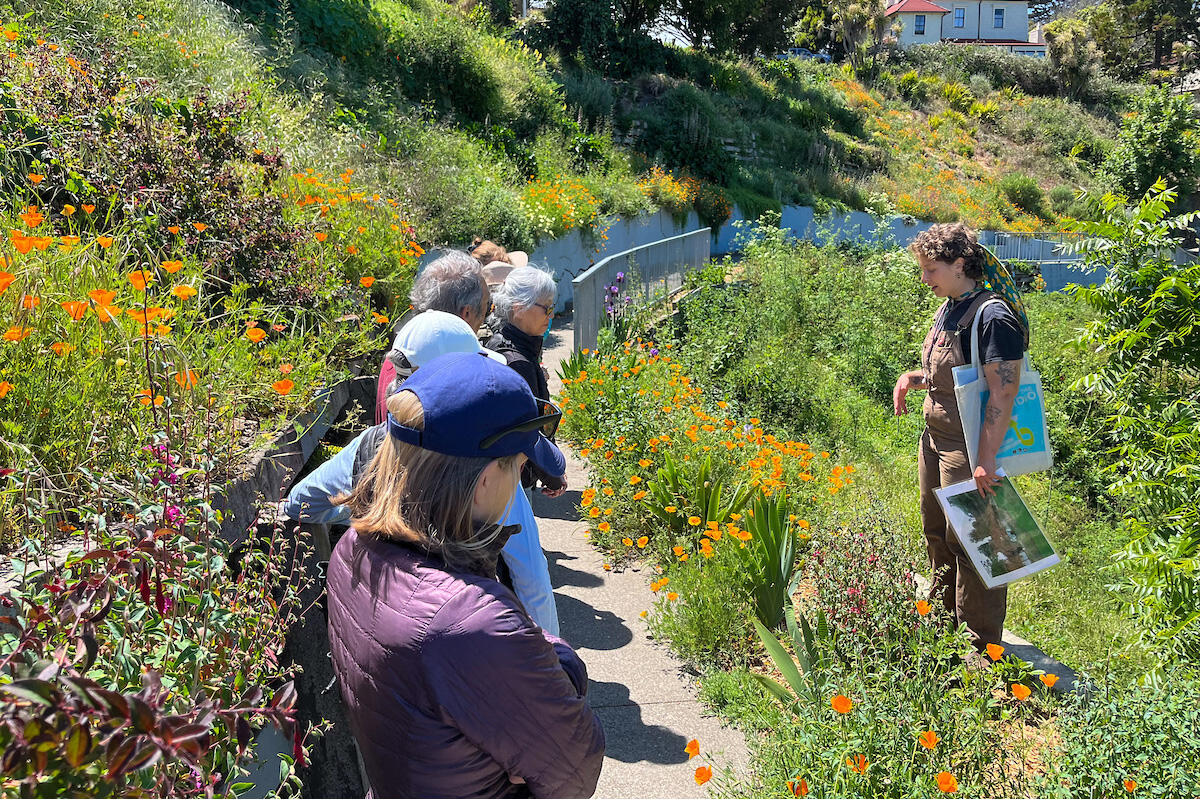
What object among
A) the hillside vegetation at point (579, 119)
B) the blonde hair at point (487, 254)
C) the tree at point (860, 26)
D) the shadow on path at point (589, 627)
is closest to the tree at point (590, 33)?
the hillside vegetation at point (579, 119)

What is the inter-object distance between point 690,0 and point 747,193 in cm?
1209

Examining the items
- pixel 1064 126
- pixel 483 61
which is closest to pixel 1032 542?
pixel 483 61

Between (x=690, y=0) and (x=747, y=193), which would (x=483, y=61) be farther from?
(x=690, y=0)

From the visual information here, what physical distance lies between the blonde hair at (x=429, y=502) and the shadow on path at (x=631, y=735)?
1.98 meters

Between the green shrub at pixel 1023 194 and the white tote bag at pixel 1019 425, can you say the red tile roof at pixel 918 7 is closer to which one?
the green shrub at pixel 1023 194

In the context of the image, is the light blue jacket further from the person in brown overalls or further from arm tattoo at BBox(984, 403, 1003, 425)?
arm tattoo at BBox(984, 403, 1003, 425)

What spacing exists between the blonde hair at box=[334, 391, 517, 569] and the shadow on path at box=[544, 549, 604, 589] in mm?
3099

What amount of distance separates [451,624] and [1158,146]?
85.8ft

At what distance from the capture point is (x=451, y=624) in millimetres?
1355

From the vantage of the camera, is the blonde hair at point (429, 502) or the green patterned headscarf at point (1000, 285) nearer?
the blonde hair at point (429, 502)

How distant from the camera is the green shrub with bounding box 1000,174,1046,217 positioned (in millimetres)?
30672

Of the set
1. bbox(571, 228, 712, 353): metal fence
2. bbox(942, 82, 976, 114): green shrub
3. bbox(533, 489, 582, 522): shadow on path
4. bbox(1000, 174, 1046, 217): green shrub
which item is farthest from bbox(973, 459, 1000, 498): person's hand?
bbox(942, 82, 976, 114): green shrub

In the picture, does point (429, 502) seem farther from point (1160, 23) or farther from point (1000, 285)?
point (1160, 23)

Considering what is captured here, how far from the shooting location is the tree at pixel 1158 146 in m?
20.7
